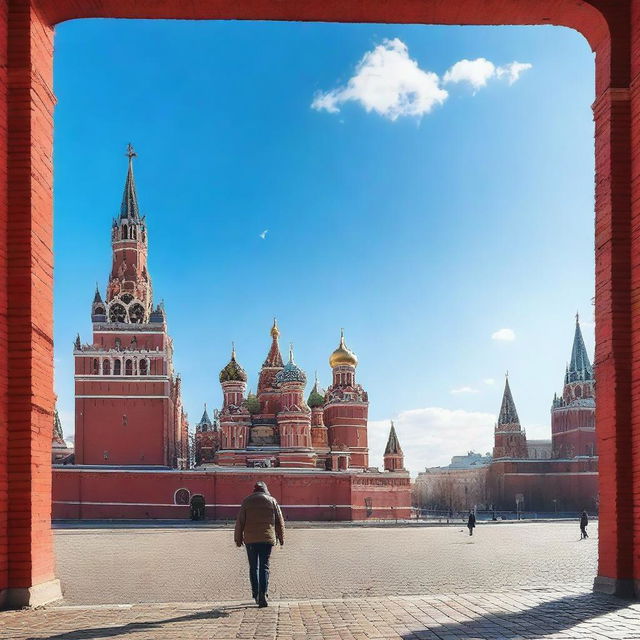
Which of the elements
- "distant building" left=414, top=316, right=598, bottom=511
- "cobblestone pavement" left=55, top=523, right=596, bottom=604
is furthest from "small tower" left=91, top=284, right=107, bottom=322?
"distant building" left=414, top=316, right=598, bottom=511

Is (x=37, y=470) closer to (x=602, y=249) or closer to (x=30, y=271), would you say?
(x=30, y=271)

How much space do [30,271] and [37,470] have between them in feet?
6.04

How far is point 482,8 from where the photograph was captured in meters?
8.92

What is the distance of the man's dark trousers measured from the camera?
8211 millimetres

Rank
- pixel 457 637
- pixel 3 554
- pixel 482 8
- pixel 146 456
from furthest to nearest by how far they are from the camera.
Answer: pixel 146 456, pixel 482 8, pixel 3 554, pixel 457 637

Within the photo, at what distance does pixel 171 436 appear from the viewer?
54.1 meters

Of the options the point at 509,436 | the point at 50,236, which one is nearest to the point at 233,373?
the point at 509,436

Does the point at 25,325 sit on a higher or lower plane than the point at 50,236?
lower

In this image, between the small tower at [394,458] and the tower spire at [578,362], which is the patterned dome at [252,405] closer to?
the small tower at [394,458]

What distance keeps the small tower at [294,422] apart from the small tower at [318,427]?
252cm

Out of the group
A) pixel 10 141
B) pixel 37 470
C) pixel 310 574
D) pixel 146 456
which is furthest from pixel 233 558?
pixel 146 456

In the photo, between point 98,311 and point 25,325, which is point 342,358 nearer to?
point 98,311

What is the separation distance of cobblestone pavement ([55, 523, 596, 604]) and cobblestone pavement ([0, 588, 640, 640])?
215 cm

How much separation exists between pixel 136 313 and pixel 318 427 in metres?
13.6
